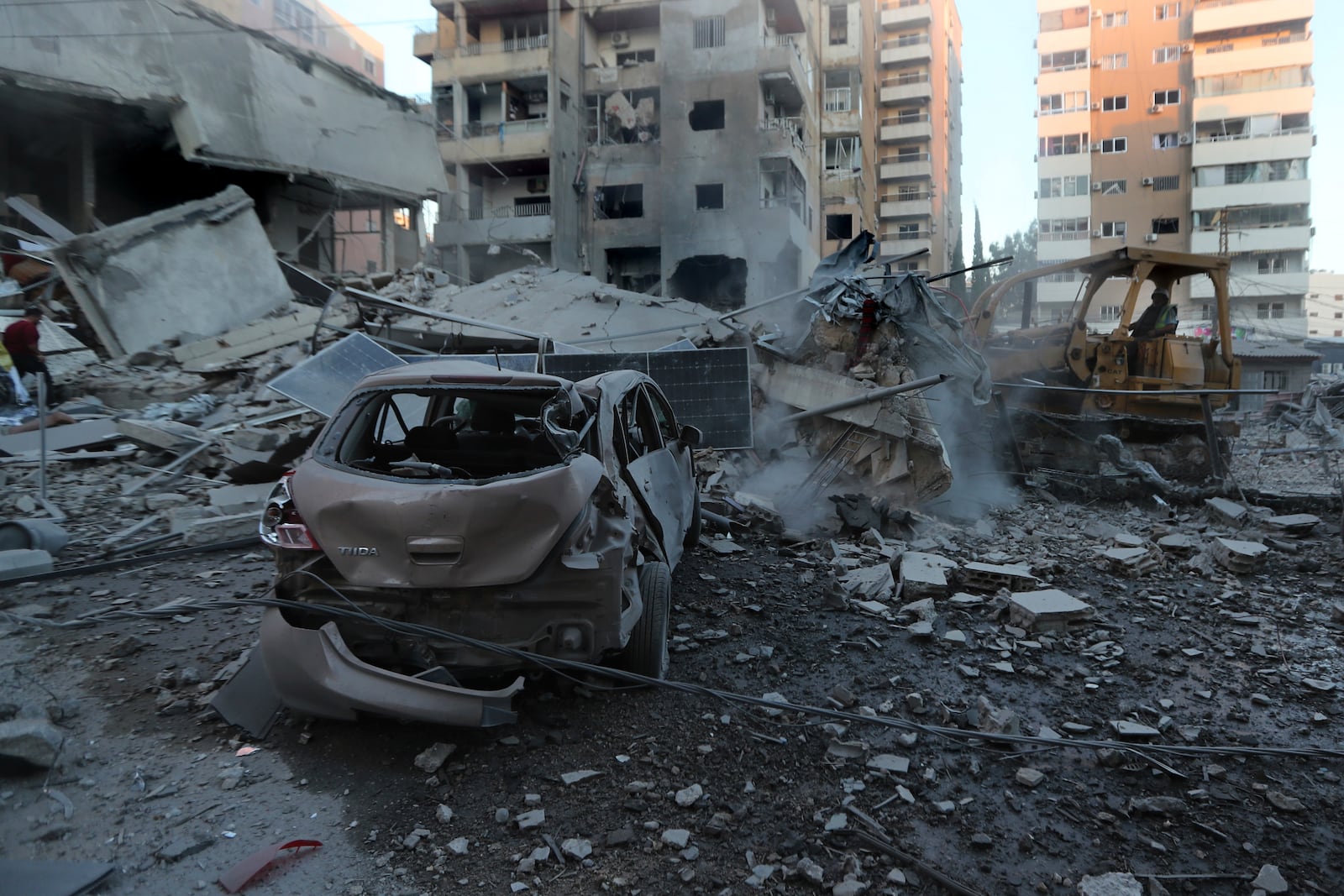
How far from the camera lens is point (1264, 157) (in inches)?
1695

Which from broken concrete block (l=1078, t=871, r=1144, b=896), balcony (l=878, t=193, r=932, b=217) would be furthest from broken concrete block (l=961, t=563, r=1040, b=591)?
balcony (l=878, t=193, r=932, b=217)

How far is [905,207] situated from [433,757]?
58.0 m

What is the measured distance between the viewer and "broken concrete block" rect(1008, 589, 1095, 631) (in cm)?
501

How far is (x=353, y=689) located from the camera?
317 centimetres

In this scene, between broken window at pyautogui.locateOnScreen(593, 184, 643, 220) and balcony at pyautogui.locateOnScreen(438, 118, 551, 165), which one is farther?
broken window at pyautogui.locateOnScreen(593, 184, 643, 220)

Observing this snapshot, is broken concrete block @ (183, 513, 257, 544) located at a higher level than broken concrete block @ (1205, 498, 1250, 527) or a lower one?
higher

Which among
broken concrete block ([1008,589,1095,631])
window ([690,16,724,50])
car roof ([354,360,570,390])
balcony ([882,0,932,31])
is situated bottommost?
broken concrete block ([1008,589,1095,631])

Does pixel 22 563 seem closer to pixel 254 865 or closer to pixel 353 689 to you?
pixel 353 689

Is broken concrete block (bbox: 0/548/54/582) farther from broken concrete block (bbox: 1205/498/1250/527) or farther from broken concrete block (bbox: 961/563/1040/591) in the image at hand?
broken concrete block (bbox: 1205/498/1250/527)

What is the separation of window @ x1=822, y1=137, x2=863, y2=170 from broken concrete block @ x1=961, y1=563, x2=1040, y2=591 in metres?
36.4

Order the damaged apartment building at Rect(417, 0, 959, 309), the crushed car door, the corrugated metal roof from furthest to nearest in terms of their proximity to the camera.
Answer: the damaged apartment building at Rect(417, 0, 959, 309) → the corrugated metal roof → the crushed car door

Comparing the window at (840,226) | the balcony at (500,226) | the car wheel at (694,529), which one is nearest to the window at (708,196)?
the balcony at (500,226)

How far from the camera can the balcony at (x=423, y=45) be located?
36312 mm

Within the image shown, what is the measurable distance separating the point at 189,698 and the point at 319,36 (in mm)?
44573
